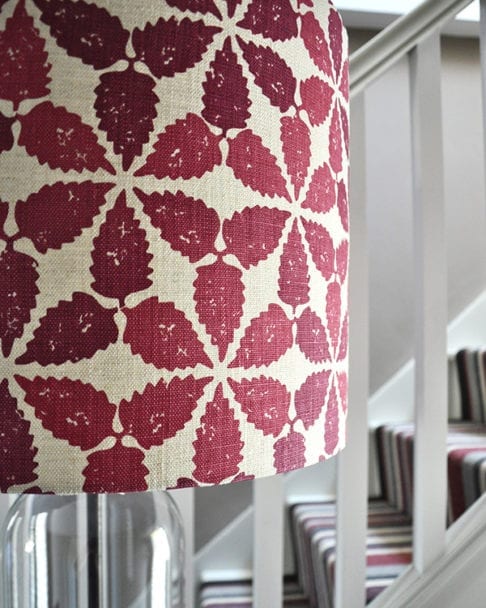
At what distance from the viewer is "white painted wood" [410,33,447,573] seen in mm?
990

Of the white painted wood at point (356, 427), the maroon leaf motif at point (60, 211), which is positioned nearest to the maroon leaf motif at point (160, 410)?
the maroon leaf motif at point (60, 211)

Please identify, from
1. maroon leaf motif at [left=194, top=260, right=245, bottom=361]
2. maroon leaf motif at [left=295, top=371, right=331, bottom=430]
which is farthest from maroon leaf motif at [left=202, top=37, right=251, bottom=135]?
maroon leaf motif at [left=295, top=371, right=331, bottom=430]

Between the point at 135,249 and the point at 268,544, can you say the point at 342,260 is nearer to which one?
the point at 135,249

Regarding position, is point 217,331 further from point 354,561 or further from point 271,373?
point 354,561

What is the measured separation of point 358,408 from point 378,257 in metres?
0.98

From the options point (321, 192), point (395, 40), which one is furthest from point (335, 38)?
point (395, 40)

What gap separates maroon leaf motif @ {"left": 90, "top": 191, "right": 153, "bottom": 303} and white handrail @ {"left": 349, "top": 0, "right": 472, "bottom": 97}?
0.71 meters

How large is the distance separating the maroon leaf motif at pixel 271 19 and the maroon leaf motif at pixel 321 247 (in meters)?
0.15

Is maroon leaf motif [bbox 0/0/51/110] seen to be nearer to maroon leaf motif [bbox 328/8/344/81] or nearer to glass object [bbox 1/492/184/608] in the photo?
maroon leaf motif [bbox 328/8/344/81]

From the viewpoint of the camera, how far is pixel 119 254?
42cm

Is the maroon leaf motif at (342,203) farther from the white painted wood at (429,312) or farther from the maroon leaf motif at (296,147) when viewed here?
the white painted wood at (429,312)

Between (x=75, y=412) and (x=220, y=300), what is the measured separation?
0.41 feet

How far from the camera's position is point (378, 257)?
191 cm

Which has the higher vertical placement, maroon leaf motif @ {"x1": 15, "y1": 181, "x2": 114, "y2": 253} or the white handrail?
the white handrail
